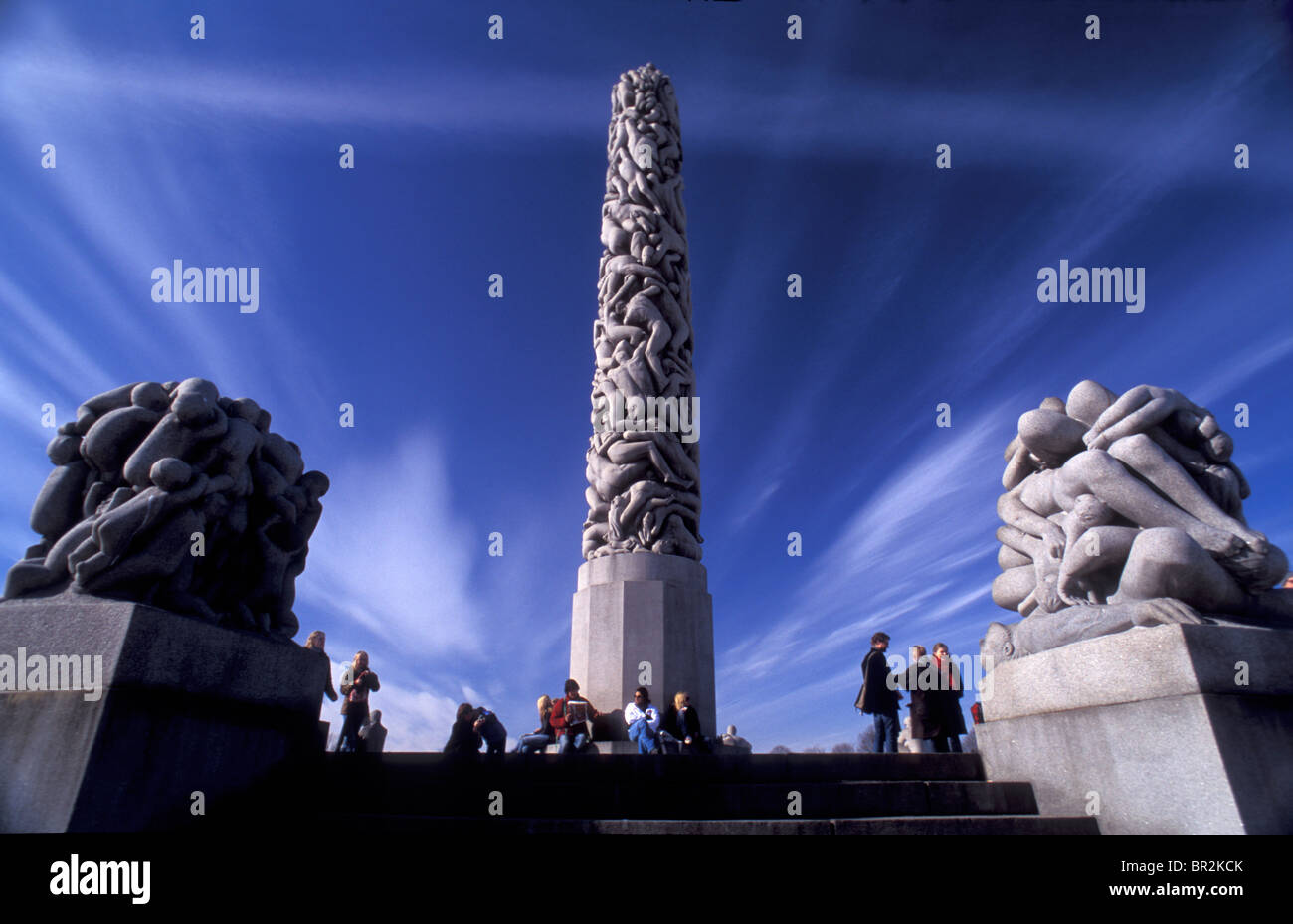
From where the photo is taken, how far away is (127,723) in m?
4.19

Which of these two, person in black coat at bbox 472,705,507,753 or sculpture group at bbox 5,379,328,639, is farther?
person in black coat at bbox 472,705,507,753

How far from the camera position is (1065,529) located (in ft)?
18.0

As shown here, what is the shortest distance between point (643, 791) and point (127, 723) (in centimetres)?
340

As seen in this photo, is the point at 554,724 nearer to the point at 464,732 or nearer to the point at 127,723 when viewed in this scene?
the point at 464,732

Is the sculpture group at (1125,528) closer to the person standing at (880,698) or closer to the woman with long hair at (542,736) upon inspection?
the person standing at (880,698)

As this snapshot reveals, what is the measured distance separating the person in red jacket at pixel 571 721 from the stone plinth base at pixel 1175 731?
4.87m

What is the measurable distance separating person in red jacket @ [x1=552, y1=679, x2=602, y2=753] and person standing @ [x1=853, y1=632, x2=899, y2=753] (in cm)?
327

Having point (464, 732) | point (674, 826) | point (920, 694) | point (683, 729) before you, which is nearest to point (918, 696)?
point (920, 694)

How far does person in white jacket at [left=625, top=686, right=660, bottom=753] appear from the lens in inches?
310

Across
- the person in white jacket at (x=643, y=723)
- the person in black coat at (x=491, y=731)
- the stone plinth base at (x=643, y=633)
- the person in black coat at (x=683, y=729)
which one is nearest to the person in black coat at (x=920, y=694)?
the person in black coat at (x=683, y=729)

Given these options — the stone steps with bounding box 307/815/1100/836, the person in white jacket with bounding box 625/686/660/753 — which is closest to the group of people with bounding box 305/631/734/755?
the person in white jacket with bounding box 625/686/660/753

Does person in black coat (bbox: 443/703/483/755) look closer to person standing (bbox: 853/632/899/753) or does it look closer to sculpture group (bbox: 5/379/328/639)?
sculpture group (bbox: 5/379/328/639)
